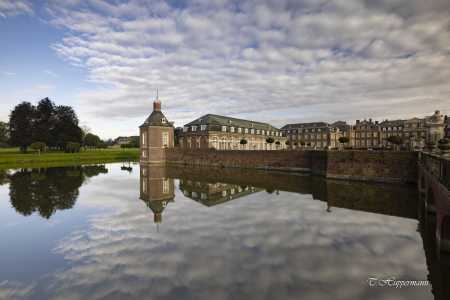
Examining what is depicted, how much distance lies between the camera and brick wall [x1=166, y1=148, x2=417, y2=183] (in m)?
22.5

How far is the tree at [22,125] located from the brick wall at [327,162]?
4177cm

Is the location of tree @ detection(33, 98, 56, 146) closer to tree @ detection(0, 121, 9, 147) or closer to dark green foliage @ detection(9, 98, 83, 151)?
dark green foliage @ detection(9, 98, 83, 151)

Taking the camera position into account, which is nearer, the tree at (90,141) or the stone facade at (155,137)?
the stone facade at (155,137)

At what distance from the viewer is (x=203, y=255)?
833 cm

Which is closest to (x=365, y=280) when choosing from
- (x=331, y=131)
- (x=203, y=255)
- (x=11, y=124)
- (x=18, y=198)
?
(x=203, y=255)

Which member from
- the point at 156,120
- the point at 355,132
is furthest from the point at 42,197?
the point at 355,132

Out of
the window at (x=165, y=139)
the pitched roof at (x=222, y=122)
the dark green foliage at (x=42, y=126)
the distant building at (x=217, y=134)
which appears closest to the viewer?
the window at (x=165, y=139)

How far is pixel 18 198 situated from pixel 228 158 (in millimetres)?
27147

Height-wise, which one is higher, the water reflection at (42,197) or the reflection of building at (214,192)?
the water reflection at (42,197)

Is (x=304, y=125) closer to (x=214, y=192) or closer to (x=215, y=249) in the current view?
(x=214, y=192)

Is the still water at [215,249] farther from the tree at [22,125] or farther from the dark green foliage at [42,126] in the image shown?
the tree at [22,125]

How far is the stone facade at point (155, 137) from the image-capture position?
46.1 m

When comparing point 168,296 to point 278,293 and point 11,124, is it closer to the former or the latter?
point 278,293

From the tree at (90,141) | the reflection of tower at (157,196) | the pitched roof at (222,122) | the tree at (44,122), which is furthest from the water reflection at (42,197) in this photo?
the tree at (90,141)
